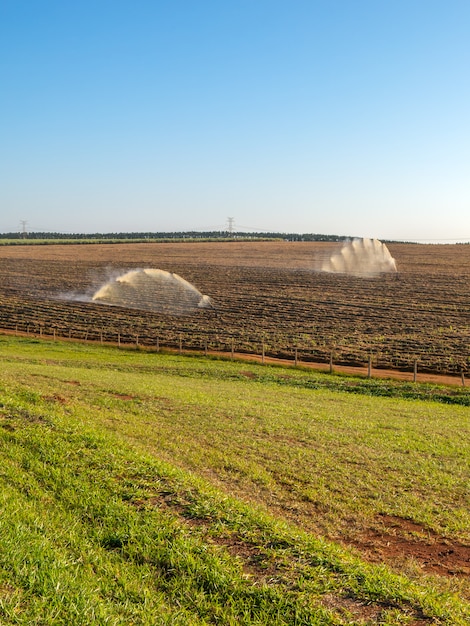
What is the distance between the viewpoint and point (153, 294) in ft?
249

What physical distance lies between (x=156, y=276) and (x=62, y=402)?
74.9 metres

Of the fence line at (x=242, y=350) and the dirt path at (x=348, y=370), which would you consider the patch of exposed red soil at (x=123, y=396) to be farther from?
the dirt path at (x=348, y=370)

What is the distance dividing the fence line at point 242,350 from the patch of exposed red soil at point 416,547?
2328cm

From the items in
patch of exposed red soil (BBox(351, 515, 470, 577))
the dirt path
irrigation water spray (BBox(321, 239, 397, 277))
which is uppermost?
irrigation water spray (BBox(321, 239, 397, 277))

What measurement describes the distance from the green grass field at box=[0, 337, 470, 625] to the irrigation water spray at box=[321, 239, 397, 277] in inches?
3421

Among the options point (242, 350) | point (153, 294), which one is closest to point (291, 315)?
point (242, 350)

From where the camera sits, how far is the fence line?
126 ft

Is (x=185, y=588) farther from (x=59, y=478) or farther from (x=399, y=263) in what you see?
(x=399, y=263)

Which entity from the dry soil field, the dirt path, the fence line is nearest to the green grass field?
the dirt path

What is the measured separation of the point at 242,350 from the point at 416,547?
34.1m

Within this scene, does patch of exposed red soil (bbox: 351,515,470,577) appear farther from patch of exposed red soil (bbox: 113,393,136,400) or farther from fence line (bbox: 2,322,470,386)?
fence line (bbox: 2,322,470,386)

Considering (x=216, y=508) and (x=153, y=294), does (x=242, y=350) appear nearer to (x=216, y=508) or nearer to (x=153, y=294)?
(x=153, y=294)

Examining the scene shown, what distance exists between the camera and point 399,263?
12325 centimetres

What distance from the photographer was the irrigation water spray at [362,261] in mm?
107812
